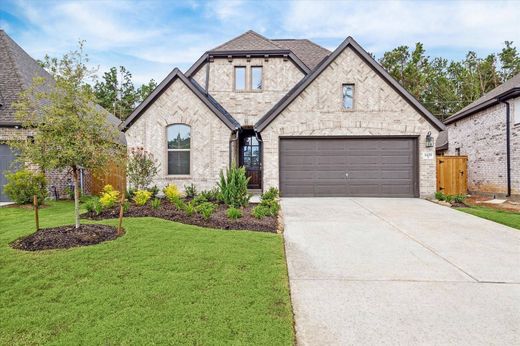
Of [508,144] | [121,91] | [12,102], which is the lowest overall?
[508,144]

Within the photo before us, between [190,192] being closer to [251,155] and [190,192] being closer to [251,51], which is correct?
[251,155]

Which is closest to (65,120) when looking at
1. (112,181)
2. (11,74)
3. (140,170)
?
(140,170)

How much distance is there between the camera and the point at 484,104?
1452 centimetres

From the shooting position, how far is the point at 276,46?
1505 cm

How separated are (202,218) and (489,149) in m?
14.5

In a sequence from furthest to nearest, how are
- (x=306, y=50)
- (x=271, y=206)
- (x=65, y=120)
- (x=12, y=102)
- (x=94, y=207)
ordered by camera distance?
(x=306, y=50) < (x=12, y=102) < (x=271, y=206) < (x=94, y=207) < (x=65, y=120)

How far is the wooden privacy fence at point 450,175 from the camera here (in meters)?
13.4

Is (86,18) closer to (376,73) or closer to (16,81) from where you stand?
(16,81)

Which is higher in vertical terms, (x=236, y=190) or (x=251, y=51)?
(x=251, y=51)

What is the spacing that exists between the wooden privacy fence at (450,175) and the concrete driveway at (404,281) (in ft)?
20.4

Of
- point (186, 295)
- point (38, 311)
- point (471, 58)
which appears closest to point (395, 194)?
point (186, 295)

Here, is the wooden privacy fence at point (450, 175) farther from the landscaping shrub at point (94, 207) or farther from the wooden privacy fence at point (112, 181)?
the wooden privacy fence at point (112, 181)

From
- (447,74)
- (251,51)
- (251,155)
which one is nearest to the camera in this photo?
(251,51)

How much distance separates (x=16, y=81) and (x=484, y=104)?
2120cm
